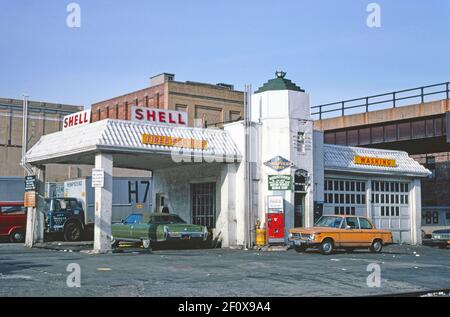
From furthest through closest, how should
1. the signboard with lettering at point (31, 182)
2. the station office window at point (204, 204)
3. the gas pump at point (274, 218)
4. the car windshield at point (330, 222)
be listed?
1. the station office window at point (204, 204)
2. the signboard with lettering at point (31, 182)
3. the gas pump at point (274, 218)
4. the car windshield at point (330, 222)

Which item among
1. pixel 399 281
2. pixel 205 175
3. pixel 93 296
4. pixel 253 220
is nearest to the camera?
pixel 93 296

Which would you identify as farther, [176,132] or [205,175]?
[205,175]

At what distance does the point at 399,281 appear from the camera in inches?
548

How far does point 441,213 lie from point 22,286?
34223mm

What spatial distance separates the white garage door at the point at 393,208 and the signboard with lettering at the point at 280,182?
738cm

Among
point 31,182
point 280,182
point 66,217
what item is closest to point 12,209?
point 66,217

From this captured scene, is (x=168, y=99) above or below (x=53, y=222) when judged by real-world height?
above

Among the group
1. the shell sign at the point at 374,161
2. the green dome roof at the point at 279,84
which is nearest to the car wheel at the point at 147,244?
the green dome roof at the point at 279,84

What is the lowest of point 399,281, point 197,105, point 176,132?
point 399,281

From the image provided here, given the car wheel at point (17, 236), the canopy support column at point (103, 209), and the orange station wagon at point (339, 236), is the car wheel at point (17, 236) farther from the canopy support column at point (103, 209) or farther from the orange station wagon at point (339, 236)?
the orange station wagon at point (339, 236)

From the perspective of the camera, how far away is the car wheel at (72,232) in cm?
2966

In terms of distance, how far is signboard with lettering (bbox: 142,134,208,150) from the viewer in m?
23.0
